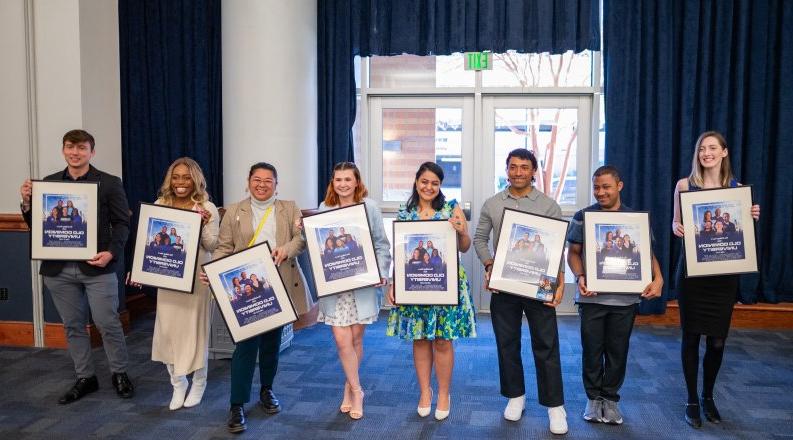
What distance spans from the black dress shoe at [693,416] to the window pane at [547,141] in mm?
2792

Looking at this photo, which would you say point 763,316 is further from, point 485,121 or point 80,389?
point 80,389

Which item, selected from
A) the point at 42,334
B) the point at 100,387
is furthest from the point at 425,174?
the point at 42,334

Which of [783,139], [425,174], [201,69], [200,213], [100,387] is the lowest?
[100,387]

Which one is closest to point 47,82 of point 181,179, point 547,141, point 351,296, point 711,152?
point 181,179

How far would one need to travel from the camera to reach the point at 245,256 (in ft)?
9.78

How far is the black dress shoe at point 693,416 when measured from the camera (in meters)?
Result: 3.14

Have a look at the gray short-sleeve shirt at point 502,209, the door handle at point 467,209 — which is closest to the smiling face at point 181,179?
the gray short-sleeve shirt at point 502,209

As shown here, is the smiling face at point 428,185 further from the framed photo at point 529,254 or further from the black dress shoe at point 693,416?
the black dress shoe at point 693,416

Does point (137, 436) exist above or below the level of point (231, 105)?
below

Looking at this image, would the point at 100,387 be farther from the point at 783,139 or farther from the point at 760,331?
the point at 783,139

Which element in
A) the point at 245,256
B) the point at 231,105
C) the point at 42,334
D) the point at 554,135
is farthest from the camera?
the point at 554,135

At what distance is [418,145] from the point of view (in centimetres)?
589

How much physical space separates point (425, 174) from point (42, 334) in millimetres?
3436

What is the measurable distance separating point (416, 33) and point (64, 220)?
135 inches
